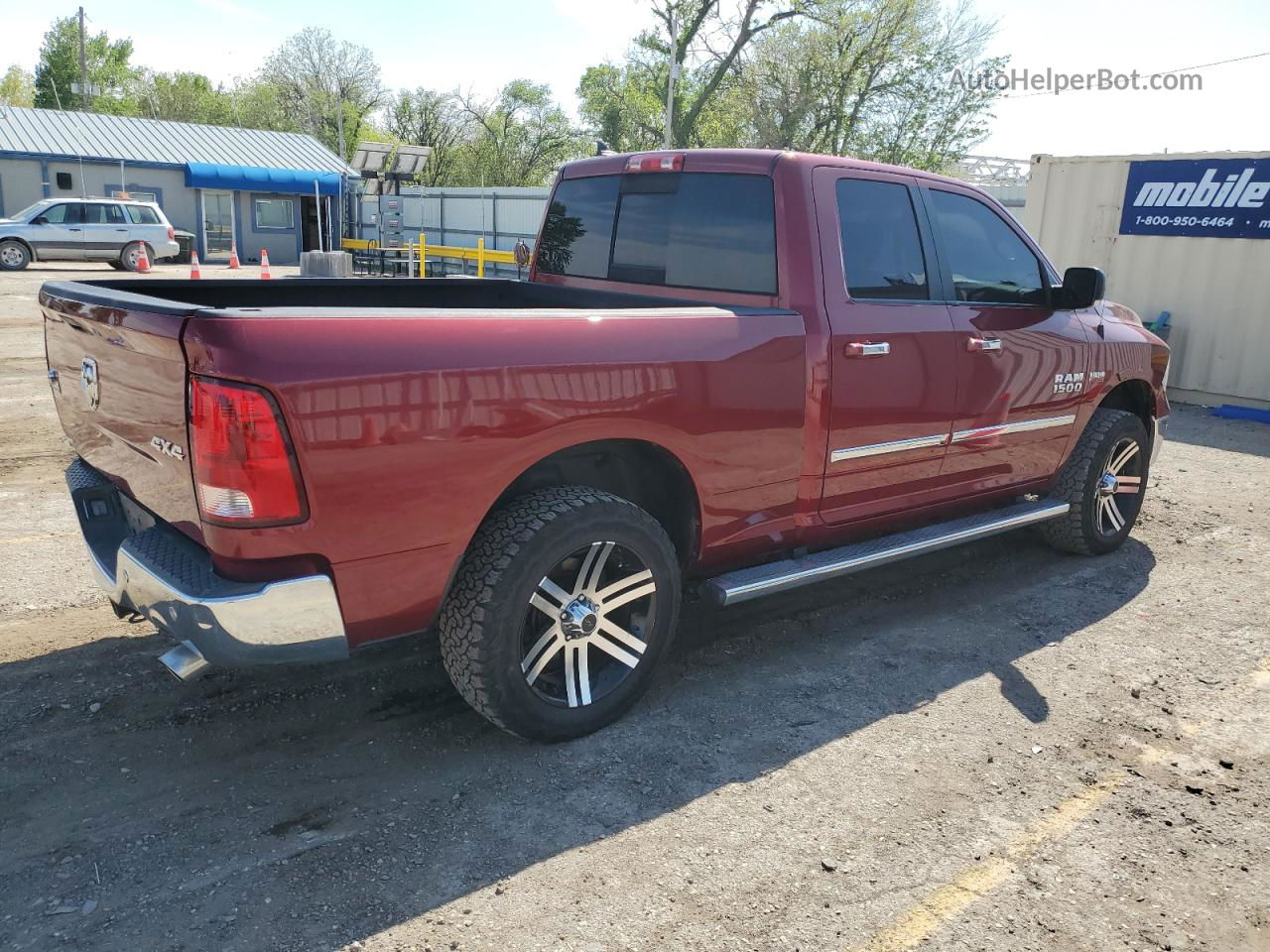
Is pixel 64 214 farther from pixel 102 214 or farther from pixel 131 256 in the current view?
pixel 131 256

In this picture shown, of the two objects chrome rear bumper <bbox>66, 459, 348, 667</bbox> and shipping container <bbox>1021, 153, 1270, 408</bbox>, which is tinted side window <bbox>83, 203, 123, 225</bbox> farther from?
chrome rear bumper <bbox>66, 459, 348, 667</bbox>

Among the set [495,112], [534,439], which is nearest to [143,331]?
[534,439]

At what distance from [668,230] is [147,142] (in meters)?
34.2

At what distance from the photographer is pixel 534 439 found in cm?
295

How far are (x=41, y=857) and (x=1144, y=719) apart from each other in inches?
148

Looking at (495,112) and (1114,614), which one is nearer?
(1114,614)

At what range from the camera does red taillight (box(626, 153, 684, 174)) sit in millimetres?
4121

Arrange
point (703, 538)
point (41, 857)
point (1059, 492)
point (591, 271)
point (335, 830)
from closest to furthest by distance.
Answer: point (41, 857)
point (335, 830)
point (703, 538)
point (591, 271)
point (1059, 492)

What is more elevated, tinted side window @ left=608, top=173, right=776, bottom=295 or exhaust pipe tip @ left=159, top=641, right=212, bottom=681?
tinted side window @ left=608, top=173, right=776, bottom=295

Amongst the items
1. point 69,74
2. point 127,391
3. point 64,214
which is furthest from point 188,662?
point 69,74

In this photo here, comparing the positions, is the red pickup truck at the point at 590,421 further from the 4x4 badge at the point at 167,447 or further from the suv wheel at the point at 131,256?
the suv wheel at the point at 131,256

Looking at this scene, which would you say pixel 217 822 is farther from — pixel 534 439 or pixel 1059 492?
pixel 1059 492

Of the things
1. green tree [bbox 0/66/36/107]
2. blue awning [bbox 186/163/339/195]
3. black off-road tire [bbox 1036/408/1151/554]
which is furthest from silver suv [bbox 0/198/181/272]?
green tree [bbox 0/66/36/107]

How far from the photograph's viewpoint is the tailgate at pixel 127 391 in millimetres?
2609
